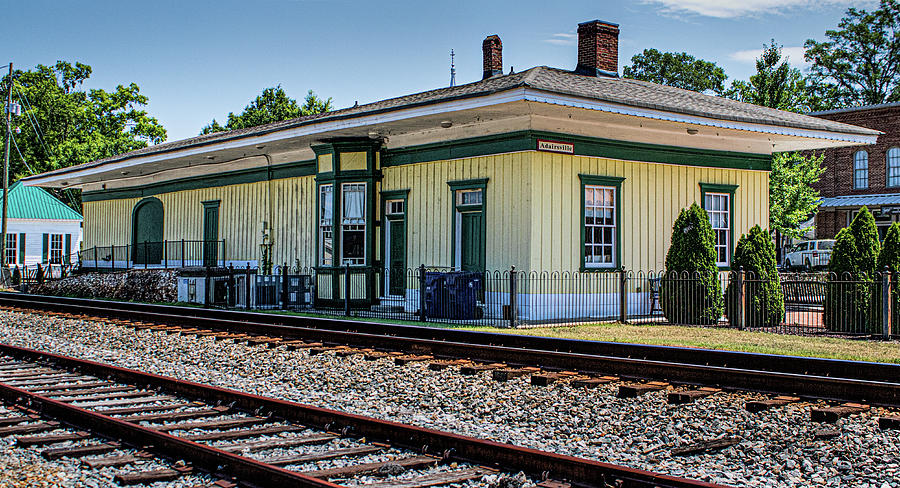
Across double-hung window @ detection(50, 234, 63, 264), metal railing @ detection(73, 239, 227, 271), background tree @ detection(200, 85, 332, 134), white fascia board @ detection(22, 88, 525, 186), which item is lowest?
metal railing @ detection(73, 239, 227, 271)

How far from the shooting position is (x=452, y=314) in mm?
17828

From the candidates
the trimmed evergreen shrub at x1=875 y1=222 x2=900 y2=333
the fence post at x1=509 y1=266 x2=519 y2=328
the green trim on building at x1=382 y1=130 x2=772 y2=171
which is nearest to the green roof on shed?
the green trim on building at x1=382 y1=130 x2=772 y2=171

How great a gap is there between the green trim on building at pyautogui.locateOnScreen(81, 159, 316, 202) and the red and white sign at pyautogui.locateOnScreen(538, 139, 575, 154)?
7.86 meters

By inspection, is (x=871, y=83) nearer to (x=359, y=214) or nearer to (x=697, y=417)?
(x=359, y=214)

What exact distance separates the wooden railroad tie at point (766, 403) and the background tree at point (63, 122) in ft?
190

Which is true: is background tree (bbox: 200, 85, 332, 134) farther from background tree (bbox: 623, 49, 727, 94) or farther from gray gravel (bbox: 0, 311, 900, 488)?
gray gravel (bbox: 0, 311, 900, 488)

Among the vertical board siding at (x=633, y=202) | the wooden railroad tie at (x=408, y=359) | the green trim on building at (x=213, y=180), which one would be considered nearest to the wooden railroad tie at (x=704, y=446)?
the wooden railroad tie at (x=408, y=359)

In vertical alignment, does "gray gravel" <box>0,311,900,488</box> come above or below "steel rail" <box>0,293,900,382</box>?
below

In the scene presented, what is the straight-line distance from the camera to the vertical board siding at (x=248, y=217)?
949 inches

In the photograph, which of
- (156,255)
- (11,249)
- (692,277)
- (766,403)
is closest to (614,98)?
(692,277)

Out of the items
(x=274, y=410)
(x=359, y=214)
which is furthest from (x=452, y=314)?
(x=274, y=410)

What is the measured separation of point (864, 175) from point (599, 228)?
31.6 m

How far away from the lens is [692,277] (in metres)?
17.6

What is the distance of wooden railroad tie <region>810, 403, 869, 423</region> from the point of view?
764 centimetres
